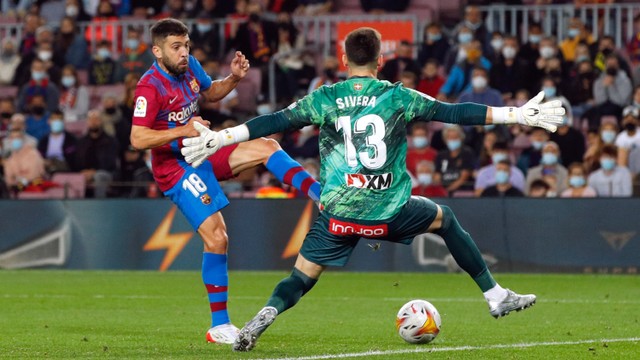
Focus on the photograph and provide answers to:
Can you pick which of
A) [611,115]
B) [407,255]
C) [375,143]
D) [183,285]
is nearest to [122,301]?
[183,285]

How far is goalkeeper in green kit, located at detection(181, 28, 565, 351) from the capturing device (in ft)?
29.3

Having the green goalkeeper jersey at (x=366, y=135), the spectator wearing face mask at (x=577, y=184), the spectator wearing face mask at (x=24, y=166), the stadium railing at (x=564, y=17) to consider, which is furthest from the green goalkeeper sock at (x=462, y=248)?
the stadium railing at (x=564, y=17)

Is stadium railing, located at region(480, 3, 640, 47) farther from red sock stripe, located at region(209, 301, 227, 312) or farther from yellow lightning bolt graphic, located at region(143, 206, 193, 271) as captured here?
red sock stripe, located at region(209, 301, 227, 312)

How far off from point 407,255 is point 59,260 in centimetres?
508

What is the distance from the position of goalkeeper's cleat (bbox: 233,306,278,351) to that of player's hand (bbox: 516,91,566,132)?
201 centimetres

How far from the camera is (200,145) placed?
29.0ft

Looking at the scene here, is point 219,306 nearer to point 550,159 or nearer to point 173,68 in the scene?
point 173,68

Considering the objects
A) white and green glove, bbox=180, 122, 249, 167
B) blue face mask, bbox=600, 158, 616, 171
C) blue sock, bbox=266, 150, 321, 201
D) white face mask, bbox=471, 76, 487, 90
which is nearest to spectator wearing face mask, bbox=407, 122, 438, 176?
white face mask, bbox=471, 76, 487, 90

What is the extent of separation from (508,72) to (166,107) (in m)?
12.9

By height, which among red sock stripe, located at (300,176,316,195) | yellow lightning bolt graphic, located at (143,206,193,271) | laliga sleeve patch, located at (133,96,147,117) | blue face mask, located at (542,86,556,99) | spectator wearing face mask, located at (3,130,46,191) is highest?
laliga sleeve patch, located at (133,96,147,117)

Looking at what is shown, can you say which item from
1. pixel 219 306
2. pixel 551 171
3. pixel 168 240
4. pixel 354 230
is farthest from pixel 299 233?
pixel 354 230

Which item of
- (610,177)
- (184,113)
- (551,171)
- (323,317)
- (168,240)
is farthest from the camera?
(551,171)

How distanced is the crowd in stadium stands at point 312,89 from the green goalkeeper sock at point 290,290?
10.2 metres

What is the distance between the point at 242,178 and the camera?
21172mm
